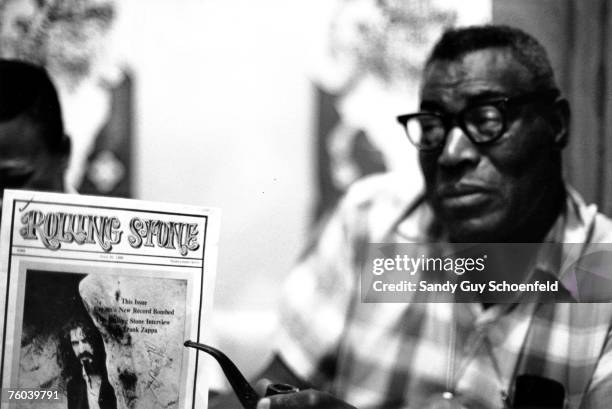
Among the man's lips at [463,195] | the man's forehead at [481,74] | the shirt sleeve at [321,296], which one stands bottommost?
the shirt sleeve at [321,296]

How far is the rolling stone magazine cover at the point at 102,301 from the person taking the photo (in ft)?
3.04

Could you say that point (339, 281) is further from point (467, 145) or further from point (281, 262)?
point (467, 145)

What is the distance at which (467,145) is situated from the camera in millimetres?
922

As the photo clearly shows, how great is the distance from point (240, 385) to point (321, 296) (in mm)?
180

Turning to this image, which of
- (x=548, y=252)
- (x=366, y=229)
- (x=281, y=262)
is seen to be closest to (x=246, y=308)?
(x=281, y=262)

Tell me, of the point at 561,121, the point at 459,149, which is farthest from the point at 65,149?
the point at 561,121

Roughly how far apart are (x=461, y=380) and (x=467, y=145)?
1.15 feet

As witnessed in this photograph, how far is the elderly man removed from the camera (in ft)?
3.01

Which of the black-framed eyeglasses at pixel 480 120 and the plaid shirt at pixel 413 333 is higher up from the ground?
the black-framed eyeglasses at pixel 480 120

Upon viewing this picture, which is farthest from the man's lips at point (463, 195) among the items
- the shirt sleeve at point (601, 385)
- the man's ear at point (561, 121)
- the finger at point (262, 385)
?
the finger at point (262, 385)

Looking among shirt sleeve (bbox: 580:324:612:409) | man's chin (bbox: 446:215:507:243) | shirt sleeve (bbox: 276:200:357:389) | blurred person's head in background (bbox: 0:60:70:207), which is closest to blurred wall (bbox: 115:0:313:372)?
shirt sleeve (bbox: 276:200:357:389)

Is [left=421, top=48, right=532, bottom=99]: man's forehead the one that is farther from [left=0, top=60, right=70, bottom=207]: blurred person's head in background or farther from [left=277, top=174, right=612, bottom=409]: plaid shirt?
[left=0, top=60, right=70, bottom=207]: blurred person's head in background

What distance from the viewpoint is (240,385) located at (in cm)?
91

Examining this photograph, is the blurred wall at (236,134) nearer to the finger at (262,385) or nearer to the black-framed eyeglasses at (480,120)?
the finger at (262,385)
